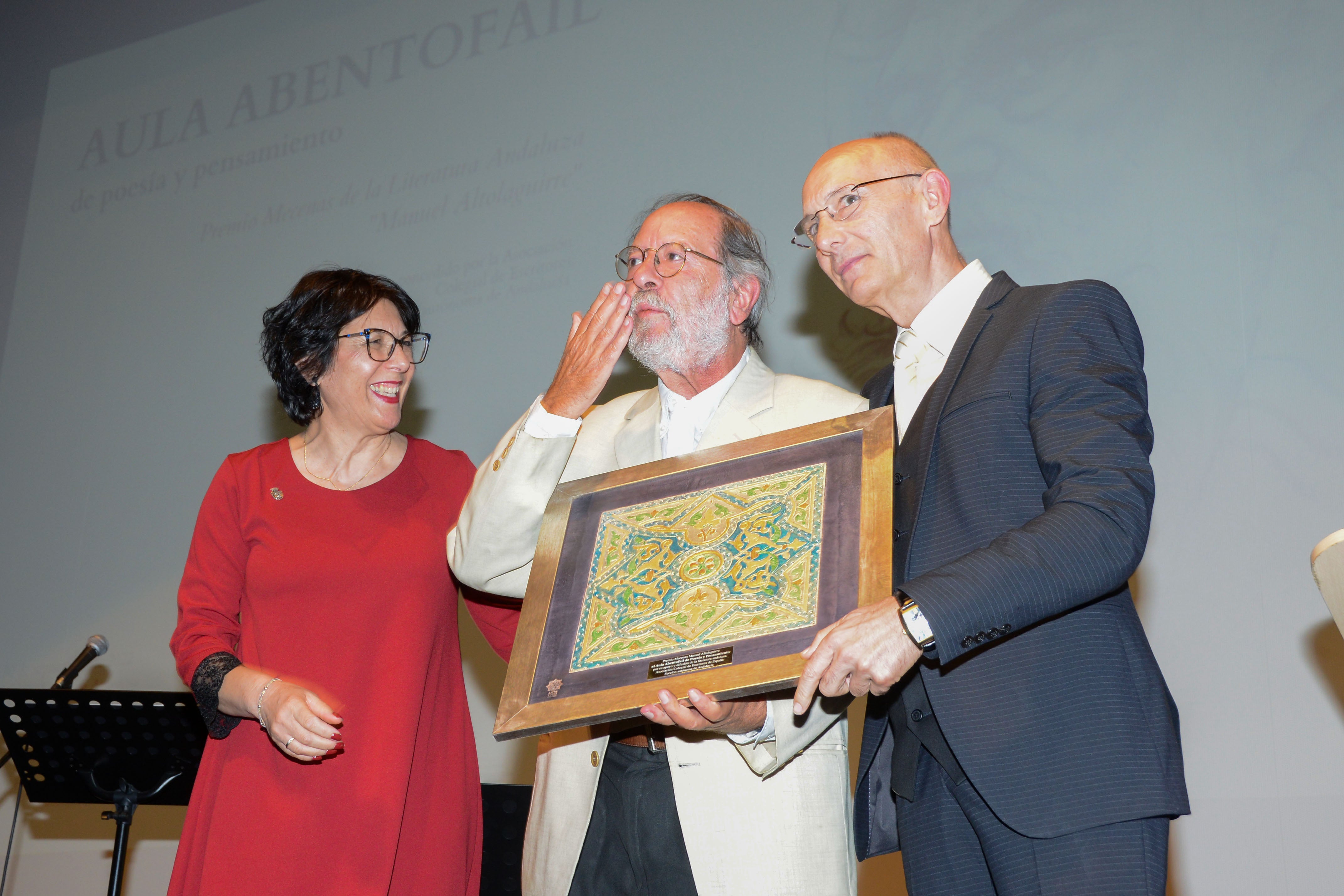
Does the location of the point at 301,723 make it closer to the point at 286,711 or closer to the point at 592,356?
the point at 286,711

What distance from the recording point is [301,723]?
7.22 feet

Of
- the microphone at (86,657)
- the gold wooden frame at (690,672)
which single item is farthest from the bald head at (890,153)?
the microphone at (86,657)

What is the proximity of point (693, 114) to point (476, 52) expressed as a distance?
113 cm

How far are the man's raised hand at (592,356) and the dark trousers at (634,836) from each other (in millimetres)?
662

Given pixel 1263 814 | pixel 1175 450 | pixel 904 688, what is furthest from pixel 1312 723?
pixel 904 688

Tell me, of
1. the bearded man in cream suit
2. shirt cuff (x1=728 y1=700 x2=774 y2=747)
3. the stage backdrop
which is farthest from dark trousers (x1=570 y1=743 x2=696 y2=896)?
the stage backdrop

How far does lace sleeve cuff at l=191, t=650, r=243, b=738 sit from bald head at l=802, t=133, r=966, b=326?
1473 millimetres

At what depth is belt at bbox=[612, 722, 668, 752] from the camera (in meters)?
2.10

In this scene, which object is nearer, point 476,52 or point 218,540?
point 218,540

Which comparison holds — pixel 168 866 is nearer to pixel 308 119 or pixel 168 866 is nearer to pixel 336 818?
pixel 336 818

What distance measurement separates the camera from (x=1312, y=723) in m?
2.74

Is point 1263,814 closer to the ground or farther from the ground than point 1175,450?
closer to the ground

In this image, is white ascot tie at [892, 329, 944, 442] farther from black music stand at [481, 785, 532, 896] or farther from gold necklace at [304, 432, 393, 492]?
black music stand at [481, 785, 532, 896]

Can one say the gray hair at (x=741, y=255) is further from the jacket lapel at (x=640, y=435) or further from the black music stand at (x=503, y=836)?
the black music stand at (x=503, y=836)
